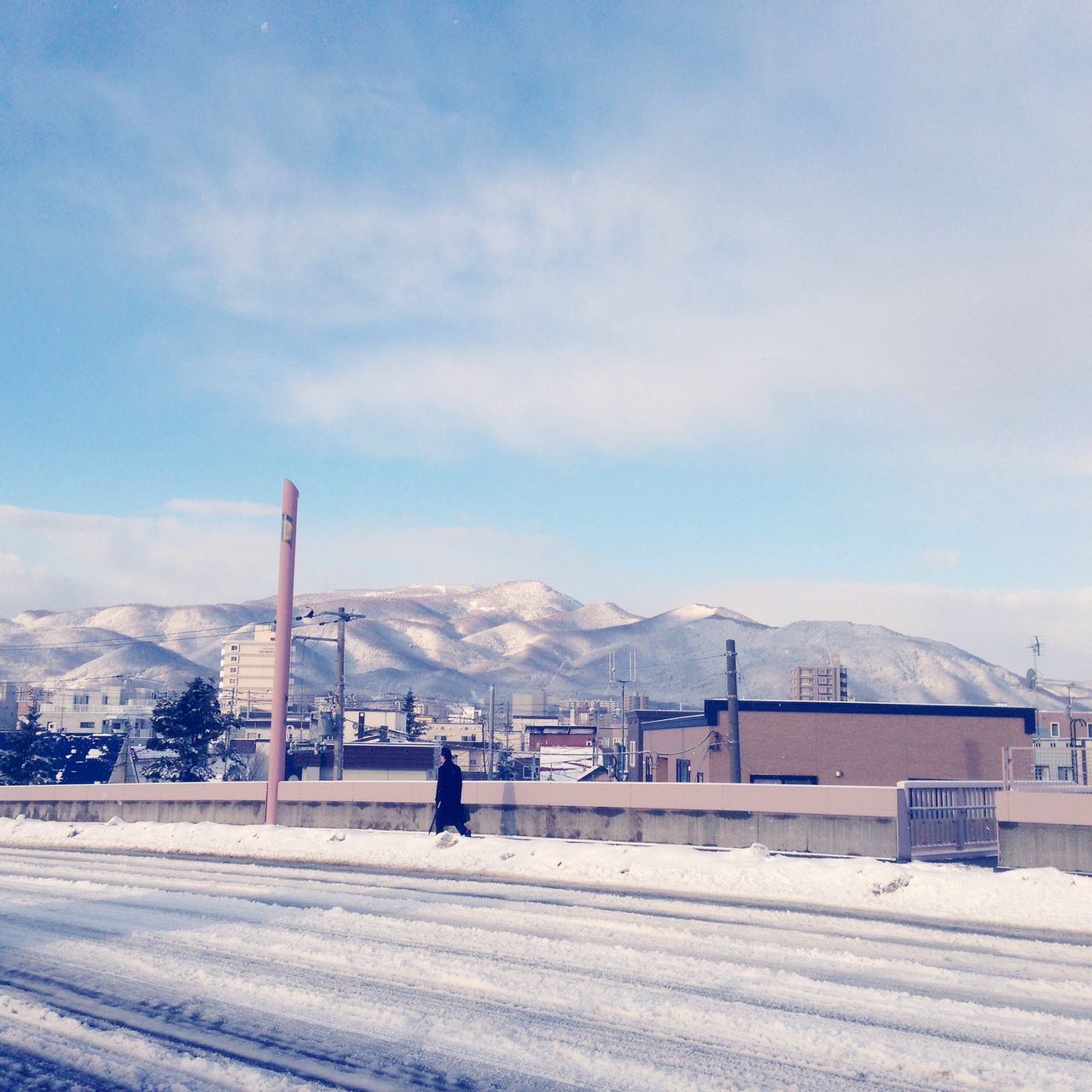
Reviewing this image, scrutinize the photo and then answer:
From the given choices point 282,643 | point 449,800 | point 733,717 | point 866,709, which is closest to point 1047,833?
point 449,800

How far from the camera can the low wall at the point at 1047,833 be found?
14.3 m

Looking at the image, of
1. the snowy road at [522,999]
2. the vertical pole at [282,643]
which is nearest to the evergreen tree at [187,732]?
the vertical pole at [282,643]

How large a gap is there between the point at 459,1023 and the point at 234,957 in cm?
266

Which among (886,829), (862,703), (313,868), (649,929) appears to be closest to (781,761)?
(862,703)

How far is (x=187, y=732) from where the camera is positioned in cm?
5531

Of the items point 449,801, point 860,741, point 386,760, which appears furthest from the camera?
point 386,760

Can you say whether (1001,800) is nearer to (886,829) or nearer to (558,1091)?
(886,829)

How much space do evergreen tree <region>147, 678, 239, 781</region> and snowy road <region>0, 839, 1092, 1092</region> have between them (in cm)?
4652

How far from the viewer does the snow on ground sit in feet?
36.7

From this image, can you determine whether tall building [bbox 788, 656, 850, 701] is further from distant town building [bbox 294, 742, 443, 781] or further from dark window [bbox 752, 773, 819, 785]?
dark window [bbox 752, 773, 819, 785]

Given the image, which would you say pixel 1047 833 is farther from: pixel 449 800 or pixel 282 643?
pixel 282 643

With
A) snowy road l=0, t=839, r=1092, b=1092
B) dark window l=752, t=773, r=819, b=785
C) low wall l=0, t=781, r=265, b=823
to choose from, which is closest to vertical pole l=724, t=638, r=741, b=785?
dark window l=752, t=773, r=819, b=785

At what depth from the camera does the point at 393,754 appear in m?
70.4

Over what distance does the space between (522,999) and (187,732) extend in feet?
172
